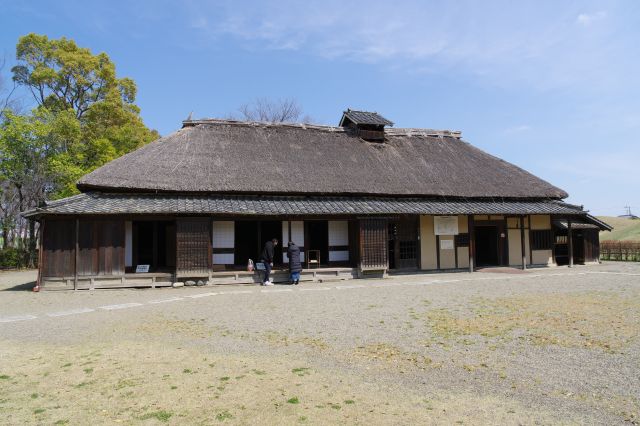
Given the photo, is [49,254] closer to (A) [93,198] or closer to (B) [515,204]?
(A) [93,198]

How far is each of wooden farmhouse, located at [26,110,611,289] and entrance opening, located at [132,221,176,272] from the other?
38 millimetres

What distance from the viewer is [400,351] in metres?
5.98

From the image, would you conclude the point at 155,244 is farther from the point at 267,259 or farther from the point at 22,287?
the point at 267,259

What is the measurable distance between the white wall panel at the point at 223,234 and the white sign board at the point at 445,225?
7.67 meters

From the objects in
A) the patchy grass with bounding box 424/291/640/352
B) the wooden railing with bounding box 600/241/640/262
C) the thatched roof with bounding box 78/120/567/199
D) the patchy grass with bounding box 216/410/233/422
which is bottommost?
the patchy grass with bounding box 216/410/233/422

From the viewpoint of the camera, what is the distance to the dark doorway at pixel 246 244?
52.3 feet

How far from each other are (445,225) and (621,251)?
13057mm

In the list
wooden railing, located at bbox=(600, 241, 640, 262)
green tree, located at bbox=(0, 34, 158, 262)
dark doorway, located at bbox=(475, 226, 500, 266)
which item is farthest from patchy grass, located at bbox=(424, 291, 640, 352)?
green tree, located at bbox=(0, 34, 158, 262)

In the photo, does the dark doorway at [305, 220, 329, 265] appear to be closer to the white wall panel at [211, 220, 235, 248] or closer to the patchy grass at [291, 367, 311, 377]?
the white wall panel at [211, 220, 235, 248]

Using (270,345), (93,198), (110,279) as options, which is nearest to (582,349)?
(270,345)

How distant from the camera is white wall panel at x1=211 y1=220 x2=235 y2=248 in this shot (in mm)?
13945

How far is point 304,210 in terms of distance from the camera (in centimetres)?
1379

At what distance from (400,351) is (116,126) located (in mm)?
23043

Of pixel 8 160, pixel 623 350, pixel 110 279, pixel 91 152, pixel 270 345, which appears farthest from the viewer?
pixel 91 152
